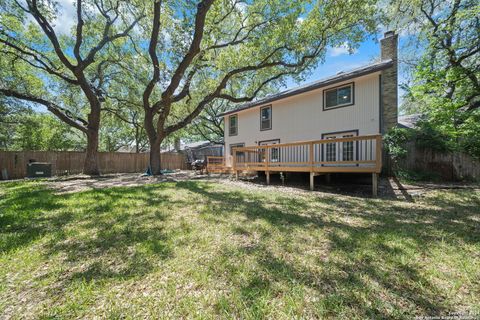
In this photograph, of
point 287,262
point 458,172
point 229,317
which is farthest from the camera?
point 458,172

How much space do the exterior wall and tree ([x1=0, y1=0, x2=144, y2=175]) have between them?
27.8 feet

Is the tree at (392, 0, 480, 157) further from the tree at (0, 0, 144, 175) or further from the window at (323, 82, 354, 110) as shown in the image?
the tree at (0, 0, 144, 175)

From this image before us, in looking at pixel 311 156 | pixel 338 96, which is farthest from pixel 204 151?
pixel 311 156

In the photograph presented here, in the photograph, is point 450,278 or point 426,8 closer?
point 450,278

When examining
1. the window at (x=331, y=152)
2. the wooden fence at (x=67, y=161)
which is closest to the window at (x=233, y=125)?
the window at (x=331, y=152)

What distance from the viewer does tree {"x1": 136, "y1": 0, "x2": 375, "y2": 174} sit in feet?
30.1

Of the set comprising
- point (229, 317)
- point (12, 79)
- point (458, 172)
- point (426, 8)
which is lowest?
point (229, 317)

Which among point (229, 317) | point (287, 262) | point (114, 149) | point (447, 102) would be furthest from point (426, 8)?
point (114, 149)

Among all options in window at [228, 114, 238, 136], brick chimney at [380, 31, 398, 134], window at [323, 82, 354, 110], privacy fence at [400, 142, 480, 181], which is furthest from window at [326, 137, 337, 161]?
window at [228, 114, 238, 136]

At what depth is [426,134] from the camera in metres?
7.80

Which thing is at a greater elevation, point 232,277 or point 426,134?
point 426,134

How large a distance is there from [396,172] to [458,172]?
6.53 ft

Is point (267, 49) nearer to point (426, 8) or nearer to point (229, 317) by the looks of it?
point (426, 8)

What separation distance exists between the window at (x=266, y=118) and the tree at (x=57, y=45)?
8.15 m
